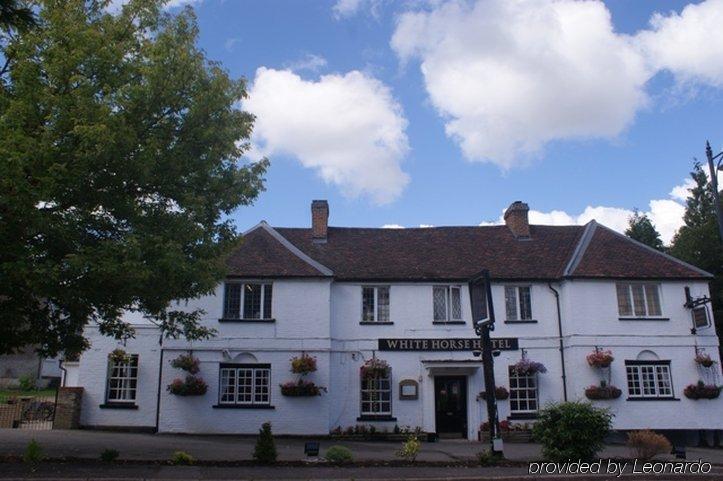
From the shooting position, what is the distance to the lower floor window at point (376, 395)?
2433 centimetres

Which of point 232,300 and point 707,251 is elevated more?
point 707,251

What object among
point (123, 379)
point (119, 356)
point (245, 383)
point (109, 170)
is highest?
point (109, 170)

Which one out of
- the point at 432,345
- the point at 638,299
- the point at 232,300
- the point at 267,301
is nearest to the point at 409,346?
the point at 432,345

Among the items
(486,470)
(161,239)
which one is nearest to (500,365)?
(486,470)

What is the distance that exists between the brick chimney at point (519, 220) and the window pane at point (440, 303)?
5156mm

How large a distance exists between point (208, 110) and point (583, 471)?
38.7 ft

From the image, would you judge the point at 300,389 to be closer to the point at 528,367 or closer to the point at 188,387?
the point at 188,387

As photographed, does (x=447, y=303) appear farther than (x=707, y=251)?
No

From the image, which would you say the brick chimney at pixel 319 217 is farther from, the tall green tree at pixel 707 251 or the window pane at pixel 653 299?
the tall green tree at pixel 707 251

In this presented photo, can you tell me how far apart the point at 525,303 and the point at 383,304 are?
5.74 metres

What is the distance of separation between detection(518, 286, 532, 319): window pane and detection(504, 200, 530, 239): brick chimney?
350 cm

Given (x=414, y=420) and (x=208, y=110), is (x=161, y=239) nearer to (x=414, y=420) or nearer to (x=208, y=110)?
(x=208, y=110)

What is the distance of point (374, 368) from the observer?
79.2ft


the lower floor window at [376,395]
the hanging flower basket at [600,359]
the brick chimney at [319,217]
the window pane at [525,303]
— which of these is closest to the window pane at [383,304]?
the lower floor window at [376,395]
